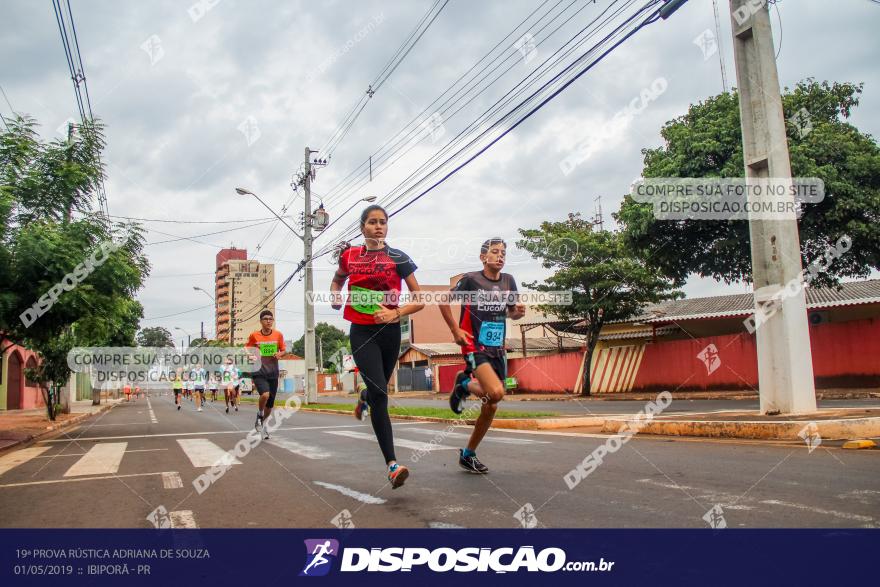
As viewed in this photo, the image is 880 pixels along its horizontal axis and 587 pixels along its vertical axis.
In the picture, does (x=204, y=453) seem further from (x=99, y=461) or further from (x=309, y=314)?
(x=309, y=314)

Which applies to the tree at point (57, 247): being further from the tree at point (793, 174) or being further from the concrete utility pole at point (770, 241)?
the tree at point (793, 174)

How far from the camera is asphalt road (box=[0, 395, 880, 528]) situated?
3.67m

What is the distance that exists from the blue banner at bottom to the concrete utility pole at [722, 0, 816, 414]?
6.78 metres

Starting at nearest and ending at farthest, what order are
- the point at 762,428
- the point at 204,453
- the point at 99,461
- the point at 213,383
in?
the point at 99,461 < the point at 762,428 < the point at 204,453 < the point at 213,383

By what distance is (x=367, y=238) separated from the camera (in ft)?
15.5

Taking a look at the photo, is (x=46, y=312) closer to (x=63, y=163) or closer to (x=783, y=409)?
(x=63, y=163)

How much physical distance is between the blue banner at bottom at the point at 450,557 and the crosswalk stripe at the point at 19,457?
16.2 feet

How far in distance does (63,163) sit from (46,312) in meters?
2.82

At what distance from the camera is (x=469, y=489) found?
464 centimetres

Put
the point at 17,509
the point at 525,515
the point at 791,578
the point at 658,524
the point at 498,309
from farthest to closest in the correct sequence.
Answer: the point at 498,309
the point at 17,509
the point at 525,515
the point at 658,524
the point at 791,578

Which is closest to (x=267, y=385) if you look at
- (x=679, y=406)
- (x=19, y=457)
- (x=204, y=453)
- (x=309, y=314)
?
(x=204, y=453)

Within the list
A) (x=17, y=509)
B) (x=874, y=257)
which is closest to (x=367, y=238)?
(x=17, y=509)

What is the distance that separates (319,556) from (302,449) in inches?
205

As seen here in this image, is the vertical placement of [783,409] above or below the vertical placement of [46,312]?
below
